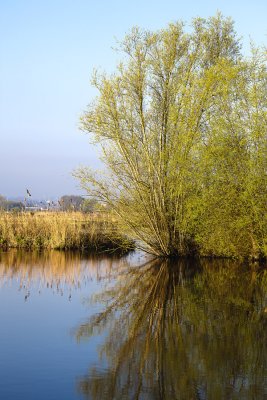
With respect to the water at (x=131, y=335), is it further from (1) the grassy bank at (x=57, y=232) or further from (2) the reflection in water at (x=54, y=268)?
(1) the grassy bank at (x=57, y=232)

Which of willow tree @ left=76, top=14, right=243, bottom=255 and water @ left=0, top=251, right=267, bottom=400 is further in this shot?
willow tree @ left=76, top=14, right=243, bottom=255

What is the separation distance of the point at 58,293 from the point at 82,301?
3.83ft

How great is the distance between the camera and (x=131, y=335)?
342 inches

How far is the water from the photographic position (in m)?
6.33

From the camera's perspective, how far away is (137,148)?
20.2 meters

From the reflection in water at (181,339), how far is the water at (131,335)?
1 cm

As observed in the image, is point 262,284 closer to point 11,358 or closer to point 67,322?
point 67,322

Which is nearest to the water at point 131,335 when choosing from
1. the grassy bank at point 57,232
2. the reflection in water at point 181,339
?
the reflection in water at point 181,339

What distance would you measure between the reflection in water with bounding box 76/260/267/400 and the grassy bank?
25.8 ft

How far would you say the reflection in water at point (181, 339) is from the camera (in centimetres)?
628

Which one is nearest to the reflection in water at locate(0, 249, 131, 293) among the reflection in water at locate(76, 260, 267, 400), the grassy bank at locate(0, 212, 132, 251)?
the grassy bank at locate(0, 212, 132, 251)

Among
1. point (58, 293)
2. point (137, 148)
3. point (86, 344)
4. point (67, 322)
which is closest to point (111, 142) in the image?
point (137, 148)

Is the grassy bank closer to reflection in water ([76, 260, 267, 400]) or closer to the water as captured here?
the water

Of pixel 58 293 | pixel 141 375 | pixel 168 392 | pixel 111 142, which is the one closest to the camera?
pixel 168 392
